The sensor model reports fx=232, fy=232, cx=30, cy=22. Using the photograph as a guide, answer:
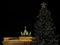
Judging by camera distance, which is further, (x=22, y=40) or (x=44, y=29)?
(x=22, y=40)

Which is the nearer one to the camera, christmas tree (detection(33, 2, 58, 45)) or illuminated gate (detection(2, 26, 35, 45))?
christmas tree (detection(33, 2, 58, 45))

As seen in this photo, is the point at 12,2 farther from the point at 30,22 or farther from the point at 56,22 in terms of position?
the point at 56,22

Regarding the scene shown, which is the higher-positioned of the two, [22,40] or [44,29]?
[44,29]

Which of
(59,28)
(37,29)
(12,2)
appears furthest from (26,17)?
(37,29)

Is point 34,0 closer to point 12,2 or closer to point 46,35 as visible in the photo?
point 12,2

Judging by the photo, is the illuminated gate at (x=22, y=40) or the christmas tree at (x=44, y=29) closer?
the christmas tree at (x=44, y=29)

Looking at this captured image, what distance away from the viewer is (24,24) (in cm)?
1339

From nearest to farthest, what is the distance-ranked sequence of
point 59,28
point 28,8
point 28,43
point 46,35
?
1. point 46,35
2. point 28,43
3. point 59,28
4. point 28,8

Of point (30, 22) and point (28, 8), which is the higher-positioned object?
point (28, 8)

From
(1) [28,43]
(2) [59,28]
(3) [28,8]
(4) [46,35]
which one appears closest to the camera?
(4) [46,35]

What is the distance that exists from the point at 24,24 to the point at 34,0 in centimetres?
150

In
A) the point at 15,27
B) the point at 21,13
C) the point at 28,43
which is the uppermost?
the point at 21,13

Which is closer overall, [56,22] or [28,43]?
[28,43]

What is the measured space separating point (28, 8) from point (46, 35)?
4.13 metres
